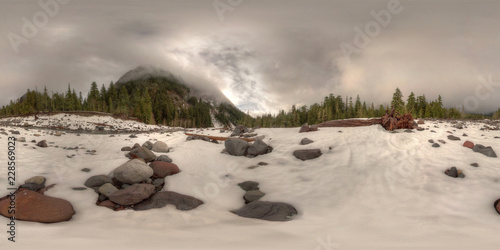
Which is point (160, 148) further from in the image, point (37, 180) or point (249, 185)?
point (249, 185)

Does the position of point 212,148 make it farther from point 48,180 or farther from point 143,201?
point 48,180

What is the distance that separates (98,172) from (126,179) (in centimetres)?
188

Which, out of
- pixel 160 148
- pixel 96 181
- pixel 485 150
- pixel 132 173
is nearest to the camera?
pixel 96 181

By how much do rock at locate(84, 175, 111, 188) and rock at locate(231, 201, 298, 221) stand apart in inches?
196

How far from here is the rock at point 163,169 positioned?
8.60 m

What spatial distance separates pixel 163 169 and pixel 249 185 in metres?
3.49

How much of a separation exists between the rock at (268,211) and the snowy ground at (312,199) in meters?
0.29

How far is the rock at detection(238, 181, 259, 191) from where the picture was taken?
813cm

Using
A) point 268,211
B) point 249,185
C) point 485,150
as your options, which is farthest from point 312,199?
point 485,150

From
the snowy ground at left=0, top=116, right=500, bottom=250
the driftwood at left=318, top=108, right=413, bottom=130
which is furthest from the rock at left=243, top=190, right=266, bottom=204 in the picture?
the driftwood at left=318, top=108, right=413, bottom=130

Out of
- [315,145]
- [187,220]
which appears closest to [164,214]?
[187,220]

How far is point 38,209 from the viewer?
17.8ft

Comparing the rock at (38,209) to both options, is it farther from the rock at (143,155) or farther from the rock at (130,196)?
the rock at (143,155)

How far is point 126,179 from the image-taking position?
25.7 ft
